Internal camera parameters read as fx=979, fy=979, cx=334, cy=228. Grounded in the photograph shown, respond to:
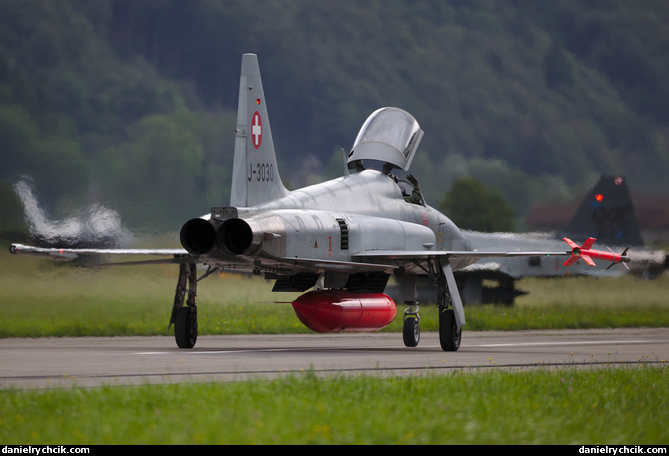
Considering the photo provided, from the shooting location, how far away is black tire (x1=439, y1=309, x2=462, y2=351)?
19672 mm

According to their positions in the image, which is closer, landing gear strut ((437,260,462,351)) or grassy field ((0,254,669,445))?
grassy field ((0,254,669,445))

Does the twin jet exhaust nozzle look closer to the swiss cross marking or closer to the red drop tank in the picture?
the red drop tank

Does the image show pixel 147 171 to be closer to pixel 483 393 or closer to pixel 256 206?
pixel 256 206

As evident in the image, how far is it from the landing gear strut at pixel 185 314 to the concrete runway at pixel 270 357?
0.29 m

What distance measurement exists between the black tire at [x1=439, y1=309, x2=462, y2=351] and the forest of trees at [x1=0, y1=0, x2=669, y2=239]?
34.5 ft

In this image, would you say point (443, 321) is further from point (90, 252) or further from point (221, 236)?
point (90, 252)

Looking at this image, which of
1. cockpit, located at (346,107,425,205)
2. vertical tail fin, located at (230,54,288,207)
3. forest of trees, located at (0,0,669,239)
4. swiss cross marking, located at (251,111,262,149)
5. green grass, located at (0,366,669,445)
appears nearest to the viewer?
green grass, located at (0,366,669,445)

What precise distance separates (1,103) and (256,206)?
58.5ft

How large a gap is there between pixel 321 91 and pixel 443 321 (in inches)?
2213

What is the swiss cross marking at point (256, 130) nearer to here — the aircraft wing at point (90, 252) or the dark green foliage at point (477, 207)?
the aircraft wing at point (90, 252)

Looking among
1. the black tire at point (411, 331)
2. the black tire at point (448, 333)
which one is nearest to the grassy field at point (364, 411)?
the black tire at point (448, 333)

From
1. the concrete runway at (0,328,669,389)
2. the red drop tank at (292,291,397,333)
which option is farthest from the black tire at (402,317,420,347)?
the red drop tank at (292,291,397,333)

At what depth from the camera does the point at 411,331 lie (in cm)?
2105

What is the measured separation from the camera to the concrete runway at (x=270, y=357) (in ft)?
42.0
